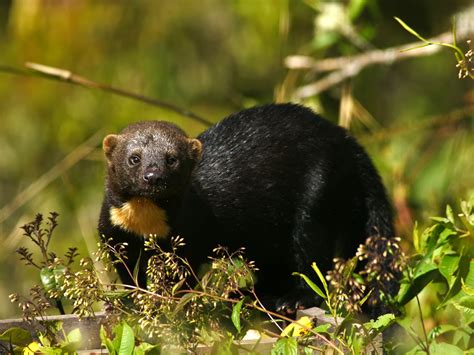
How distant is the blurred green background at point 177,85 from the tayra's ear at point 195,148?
2.75m

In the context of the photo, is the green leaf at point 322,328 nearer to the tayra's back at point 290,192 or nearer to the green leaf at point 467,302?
the green leaf at point 467,302

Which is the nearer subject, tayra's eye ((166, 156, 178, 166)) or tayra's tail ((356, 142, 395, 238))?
tayra's eye ((166, 156, 178, 166))

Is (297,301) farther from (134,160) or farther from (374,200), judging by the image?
(134,160)

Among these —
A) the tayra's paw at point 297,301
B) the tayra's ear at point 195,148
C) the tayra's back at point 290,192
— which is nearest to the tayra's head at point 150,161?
the tayra's ear at point 195,148

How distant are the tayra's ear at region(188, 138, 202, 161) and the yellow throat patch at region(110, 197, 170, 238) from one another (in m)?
0.41

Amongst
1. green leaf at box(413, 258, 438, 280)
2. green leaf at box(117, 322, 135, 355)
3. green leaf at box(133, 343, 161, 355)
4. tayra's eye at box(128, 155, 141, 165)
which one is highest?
tayra's eye at box(128, 155, 141, 165)

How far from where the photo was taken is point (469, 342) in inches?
176

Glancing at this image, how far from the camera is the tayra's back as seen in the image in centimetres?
591

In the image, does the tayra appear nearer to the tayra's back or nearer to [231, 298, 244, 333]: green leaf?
the tayra's back

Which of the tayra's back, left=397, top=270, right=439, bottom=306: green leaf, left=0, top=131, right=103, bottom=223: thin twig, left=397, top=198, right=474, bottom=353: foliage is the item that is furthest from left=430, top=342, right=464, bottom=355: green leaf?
left=0, top=131, right=103, bottom=223: thin twig

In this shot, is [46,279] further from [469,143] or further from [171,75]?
[171,75]

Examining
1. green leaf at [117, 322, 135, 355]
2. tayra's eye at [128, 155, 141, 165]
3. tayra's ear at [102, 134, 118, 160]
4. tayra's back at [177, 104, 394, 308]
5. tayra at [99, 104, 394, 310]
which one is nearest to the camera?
green leaf at [117, 322, 135, 355]

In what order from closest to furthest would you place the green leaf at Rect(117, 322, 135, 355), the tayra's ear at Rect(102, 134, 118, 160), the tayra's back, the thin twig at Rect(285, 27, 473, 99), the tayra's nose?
the green leaf at Rect(117, 322, 135, 355), the tayra's nose, the tayra's ear at Rect(102, 134, 118, 160), the tayra's back, the thin twig at Rect(285, 27, 473, 99)

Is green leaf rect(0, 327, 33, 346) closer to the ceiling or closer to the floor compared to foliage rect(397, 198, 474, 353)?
closer to the floor
